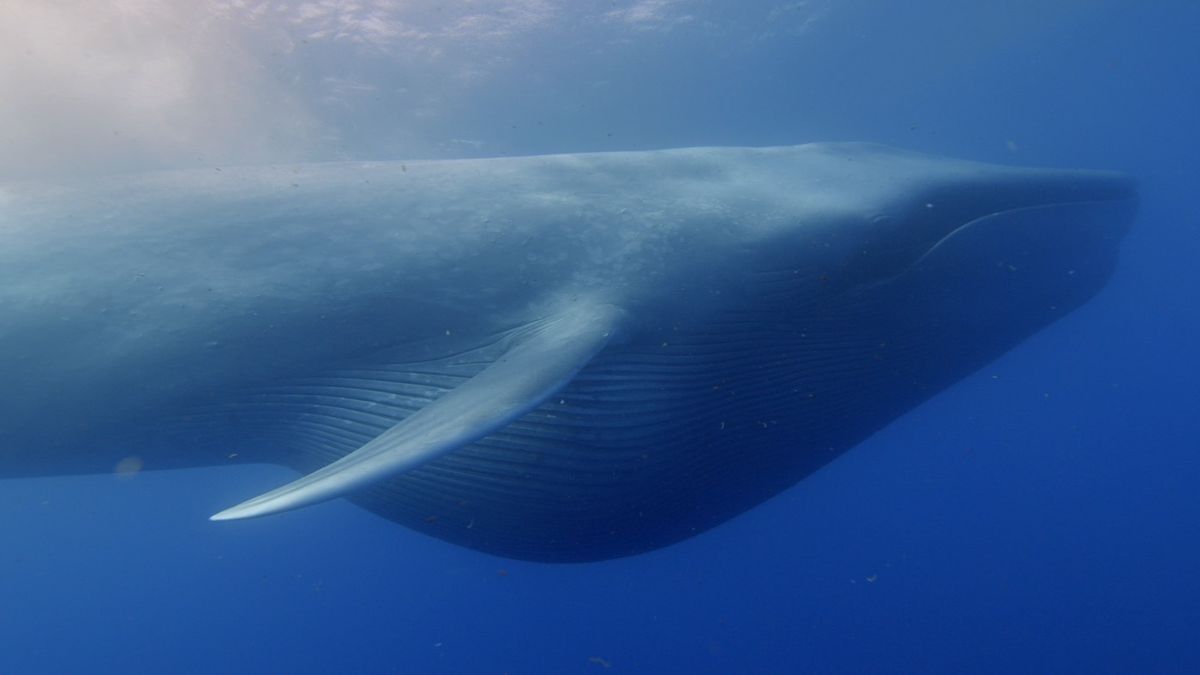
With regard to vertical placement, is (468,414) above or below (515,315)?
below

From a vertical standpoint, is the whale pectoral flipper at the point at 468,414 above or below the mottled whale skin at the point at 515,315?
below

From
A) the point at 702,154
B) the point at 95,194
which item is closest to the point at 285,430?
the point at 95,194

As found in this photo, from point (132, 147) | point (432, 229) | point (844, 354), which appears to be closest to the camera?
point (432, 229)

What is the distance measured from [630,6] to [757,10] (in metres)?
5.29

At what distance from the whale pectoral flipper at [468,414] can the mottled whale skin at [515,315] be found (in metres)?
0.03

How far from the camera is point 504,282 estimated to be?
466 centimetres

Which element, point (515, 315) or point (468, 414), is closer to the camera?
point (468, 414)

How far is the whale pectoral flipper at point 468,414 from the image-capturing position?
3258mm

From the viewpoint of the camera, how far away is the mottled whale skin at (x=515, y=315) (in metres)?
4.32

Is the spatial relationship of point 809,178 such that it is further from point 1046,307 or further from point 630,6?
point 630,6

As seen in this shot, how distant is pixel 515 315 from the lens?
461cm

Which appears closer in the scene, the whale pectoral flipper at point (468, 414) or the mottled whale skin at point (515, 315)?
the whale pectoral flipper at point (468, 414)

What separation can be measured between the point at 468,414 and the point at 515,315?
1202 millimetres

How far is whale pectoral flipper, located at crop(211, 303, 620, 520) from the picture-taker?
3258 millimetres
